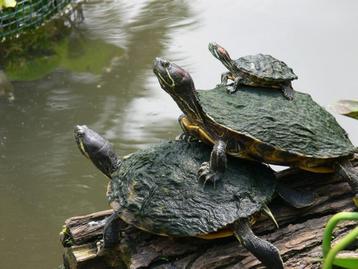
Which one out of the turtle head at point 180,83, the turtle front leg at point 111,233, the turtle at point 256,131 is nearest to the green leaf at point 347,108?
the turtle at point 256,131

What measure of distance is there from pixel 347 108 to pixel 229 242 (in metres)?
0.61

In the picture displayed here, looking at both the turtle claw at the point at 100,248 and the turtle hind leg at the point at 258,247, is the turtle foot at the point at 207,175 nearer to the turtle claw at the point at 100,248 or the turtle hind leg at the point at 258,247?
the turtle hind leg at the point at 258,247

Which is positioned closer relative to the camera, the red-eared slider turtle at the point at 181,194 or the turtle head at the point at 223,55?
the red-eared slider turtle at the point at 181,194

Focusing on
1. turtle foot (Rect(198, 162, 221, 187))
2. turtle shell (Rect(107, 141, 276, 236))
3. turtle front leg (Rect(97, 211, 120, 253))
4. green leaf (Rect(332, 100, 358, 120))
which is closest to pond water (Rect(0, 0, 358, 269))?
turtle front leg (Rect(97, 211, 120, 253))

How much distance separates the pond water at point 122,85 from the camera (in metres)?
3.02

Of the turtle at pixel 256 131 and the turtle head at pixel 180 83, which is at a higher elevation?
the turtle head at pixel 180 83

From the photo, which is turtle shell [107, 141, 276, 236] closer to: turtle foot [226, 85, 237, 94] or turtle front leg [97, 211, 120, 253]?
turtle front leg [97, 211, 120, 253]

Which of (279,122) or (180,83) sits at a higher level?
(180,83)

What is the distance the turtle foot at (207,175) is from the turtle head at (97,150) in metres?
0.28

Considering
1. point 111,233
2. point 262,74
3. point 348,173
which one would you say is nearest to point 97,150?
point 111,233

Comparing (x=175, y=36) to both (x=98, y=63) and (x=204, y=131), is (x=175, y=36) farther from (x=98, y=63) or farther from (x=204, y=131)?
(x=204, y=131)

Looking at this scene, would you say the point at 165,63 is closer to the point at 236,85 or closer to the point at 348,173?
the point at 236,85

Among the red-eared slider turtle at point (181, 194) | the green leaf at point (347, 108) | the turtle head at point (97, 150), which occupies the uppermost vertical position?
the green leaf at point (347, 108)

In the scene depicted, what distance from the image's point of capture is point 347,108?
53.7 inches
